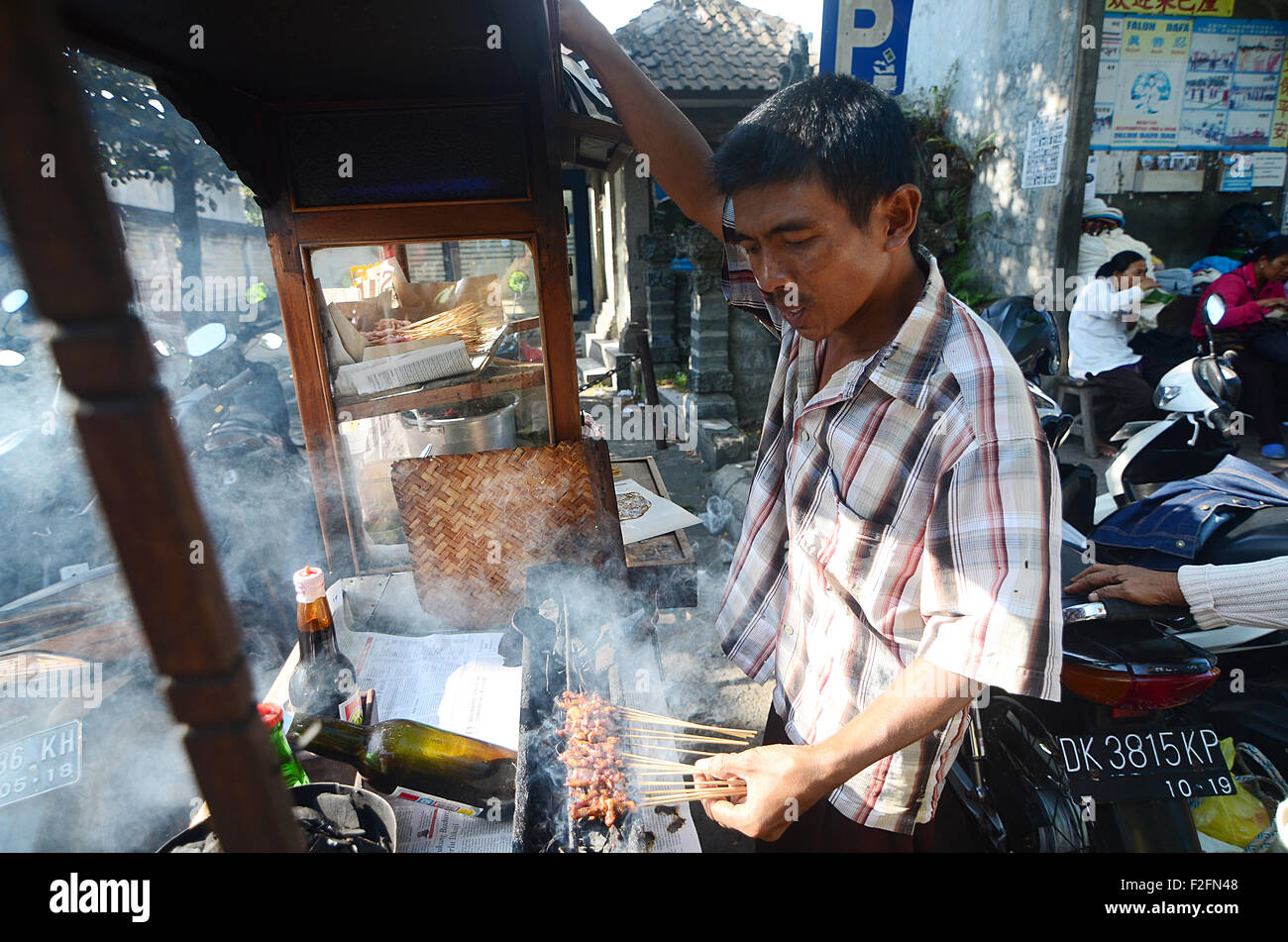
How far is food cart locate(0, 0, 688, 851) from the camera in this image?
61.1 inches

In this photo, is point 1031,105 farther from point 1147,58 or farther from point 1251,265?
point 1251,265

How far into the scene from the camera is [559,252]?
8.44 ft

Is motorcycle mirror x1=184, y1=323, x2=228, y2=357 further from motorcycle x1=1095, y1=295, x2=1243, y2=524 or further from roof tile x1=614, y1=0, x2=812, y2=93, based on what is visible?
roof tile x1=614, y1=0, x2=812, y2=93

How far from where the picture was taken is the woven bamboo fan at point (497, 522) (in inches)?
106

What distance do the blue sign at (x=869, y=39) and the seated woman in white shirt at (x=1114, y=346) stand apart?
3.16m

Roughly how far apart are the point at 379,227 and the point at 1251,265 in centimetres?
841

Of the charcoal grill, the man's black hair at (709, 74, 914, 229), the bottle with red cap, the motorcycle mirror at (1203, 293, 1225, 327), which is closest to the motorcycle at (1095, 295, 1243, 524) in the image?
the motorcycle mirror at (1203, 293, 1225, 327)

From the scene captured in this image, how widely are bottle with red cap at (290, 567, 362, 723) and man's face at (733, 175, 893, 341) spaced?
1704 mm

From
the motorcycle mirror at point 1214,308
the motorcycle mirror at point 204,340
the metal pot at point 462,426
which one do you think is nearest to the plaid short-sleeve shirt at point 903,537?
the metal pot at point 462,426

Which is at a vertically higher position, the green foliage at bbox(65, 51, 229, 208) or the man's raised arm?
the green foliage at bbox(65, 51, 229, 208)

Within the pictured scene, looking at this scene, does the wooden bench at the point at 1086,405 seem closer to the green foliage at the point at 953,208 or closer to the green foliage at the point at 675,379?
the green foliage at the point at 953,208

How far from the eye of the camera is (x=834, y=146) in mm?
1315

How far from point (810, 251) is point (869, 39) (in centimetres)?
588
